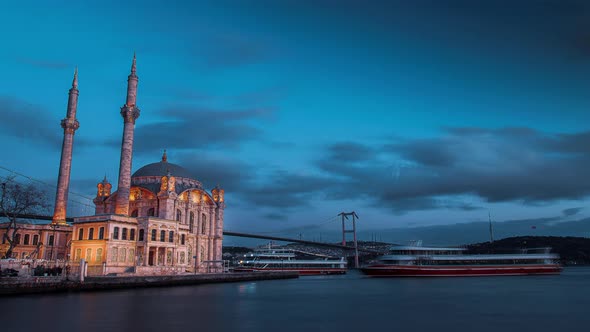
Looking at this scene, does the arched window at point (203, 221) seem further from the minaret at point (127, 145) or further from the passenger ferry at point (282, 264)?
the passenger ferry at point (282, 264)

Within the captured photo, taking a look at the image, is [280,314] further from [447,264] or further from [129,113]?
[447,264]

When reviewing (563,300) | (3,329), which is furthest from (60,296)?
(563,300)

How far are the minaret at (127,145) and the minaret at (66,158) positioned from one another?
7.73 meters

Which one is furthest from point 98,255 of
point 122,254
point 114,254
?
point 122,254

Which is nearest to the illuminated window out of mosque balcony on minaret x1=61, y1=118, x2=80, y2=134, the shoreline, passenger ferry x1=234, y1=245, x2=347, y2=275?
the shoreline

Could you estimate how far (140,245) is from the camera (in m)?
50.8

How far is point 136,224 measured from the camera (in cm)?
5156

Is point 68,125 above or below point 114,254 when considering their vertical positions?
above

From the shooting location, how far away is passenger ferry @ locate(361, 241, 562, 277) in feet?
222

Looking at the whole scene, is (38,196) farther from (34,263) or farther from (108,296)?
(108,296)

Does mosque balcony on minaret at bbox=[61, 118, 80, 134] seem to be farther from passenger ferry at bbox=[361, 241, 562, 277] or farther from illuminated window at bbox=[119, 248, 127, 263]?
passenger ferry at bbox=[361, 241, 562, 277]

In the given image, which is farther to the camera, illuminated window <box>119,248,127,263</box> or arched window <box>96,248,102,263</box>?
illuminated window <box>119,248,127,263</box>

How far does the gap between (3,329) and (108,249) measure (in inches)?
1147

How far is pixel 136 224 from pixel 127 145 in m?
9.27
